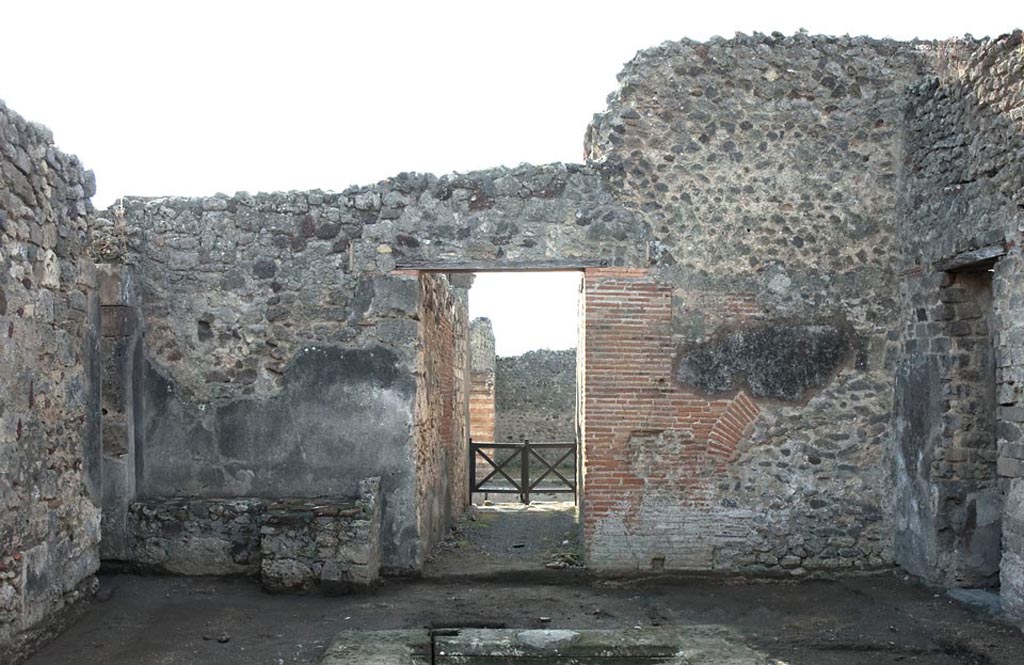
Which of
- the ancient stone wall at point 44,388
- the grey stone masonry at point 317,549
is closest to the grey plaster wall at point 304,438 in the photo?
the grey stone masonry at point 317,549

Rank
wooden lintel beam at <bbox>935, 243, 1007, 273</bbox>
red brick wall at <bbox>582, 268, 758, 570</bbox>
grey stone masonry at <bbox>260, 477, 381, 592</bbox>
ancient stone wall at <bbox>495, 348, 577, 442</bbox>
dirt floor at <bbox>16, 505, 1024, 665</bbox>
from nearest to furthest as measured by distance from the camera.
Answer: dirt floor at <bbox>16, 505, 1024, 665</bbox>
wooden lintel beam at <bbox>935, 243, 1007, 273</bbox>
grey stone masonry at <bbox>260, 477, 381, 592</bbox>
red brick wall at <bbox>582, 268, 758, 570</bbox>
ancient stone wall at <bbox>495, 348, 577, 442</bbox>

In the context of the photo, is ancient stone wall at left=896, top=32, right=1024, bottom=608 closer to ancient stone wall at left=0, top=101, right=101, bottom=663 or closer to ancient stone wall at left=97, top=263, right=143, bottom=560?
ancient stone wall at left=0, top=101, right=101, bottom=663

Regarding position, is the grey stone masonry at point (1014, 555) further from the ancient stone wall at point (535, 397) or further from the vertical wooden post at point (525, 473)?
the ancient stone wall at point (535, 397)

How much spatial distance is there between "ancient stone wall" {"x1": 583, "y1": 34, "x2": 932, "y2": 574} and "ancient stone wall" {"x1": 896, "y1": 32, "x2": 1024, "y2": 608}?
0.96 feet

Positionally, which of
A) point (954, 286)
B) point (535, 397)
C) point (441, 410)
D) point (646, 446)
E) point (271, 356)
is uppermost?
point (954, 286)

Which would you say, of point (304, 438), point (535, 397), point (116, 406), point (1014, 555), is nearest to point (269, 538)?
point (304, 438)

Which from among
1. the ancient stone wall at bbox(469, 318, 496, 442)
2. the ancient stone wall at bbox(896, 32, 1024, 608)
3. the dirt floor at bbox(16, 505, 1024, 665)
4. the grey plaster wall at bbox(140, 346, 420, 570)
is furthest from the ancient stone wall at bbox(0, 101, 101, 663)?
the ancient stone wall at bbox(469, 318, 496, 442)

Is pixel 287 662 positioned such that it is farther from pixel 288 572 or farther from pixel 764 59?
pixel 764 59

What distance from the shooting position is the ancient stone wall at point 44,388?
5.44m

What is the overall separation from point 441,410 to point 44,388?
15.0ft

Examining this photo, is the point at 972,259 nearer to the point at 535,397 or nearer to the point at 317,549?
the point at 317,549

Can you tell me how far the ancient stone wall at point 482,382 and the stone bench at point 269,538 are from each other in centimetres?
1007

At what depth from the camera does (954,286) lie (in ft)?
23.4

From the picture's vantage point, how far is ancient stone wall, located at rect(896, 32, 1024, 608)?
6.29 meters
